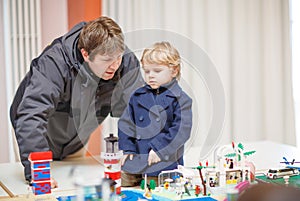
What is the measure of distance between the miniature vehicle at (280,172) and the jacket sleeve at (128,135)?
409 mm

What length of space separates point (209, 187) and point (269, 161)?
1.49 ft

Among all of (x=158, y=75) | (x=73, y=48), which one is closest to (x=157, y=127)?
(x=158, y=75)

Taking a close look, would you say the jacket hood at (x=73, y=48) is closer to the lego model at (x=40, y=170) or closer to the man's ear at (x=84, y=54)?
the man's ear at (x=84, y=54)

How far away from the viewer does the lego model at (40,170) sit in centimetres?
142

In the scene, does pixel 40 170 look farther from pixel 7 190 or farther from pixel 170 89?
pixel 170 89

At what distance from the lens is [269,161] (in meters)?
1.82

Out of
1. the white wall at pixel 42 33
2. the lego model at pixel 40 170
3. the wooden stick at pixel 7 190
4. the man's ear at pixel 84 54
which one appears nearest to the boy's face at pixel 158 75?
the man's ear at pixel 84 54

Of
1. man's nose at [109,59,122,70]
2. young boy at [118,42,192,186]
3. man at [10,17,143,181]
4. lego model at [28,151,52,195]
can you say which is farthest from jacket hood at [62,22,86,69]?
lego model at [28,151,52,195]

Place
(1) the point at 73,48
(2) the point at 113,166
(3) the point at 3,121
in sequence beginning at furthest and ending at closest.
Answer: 1. (3) the point at 3,121
2. (1) the point at 73,48
3. (2) the point at 113,166

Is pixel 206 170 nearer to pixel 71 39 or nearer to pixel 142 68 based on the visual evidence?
pixel 142 68

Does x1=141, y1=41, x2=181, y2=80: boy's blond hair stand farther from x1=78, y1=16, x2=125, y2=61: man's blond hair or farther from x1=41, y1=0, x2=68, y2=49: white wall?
x1=41, y1=0, x2=68, y2=49: white wall

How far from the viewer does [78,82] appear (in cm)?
165

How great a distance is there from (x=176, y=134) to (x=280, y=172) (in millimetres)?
337

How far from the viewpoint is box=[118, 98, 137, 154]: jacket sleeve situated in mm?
1536
